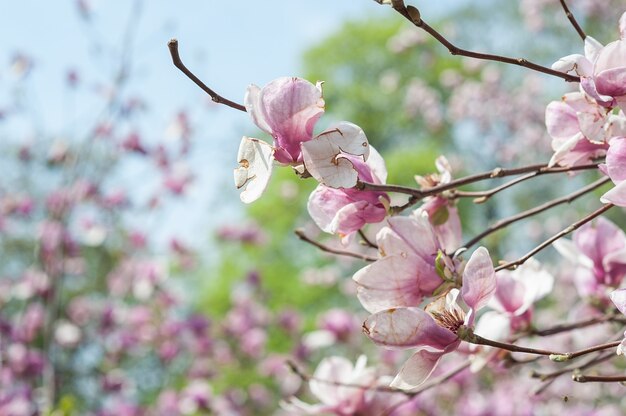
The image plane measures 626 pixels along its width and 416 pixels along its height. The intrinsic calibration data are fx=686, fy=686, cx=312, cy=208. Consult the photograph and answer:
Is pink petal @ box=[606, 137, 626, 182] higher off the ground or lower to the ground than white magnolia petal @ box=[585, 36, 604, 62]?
lower

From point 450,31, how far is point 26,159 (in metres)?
3.87

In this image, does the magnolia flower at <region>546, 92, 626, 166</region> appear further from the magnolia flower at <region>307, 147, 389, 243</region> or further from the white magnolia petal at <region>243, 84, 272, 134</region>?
the white magnolia petal at <region>243, 84, 272, 134</region>

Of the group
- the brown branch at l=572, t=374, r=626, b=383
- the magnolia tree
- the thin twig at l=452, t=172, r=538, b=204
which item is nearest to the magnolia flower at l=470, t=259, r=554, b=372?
the magnolia tree

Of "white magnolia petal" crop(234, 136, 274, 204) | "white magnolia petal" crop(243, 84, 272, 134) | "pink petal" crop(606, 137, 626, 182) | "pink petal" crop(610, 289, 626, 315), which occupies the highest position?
"white magnolia petal" crop(243, 84, 272, 134)

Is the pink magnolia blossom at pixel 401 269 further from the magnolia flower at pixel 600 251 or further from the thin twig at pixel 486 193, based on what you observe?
the magnolia flower at pixel 600 251

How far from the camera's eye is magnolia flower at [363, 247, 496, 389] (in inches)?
24.6

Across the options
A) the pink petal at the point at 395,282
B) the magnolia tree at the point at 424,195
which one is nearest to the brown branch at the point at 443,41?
the magnolia tree at the point at 424,195

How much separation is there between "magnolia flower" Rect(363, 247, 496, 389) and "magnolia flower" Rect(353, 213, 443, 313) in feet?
0.11

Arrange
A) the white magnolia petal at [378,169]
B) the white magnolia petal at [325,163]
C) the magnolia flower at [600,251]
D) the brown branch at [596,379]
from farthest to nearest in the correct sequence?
the magnolia flower at [600,251] → the white magnolia petal at [378,169] → the white magnolia petal at [325,163] → the brown branch at [596,379]

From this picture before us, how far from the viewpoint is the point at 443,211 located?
0.83 metres

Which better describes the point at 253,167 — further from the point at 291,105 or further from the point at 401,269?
the point at 401,269

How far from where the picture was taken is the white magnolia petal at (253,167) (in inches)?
26.4

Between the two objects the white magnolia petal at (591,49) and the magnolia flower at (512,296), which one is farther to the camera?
the magnolia flower at (512,296)

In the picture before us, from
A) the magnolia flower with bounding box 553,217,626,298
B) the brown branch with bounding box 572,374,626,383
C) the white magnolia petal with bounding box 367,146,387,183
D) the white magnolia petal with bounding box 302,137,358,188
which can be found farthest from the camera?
the magnolia flower with bounding box 553,217,626,298
